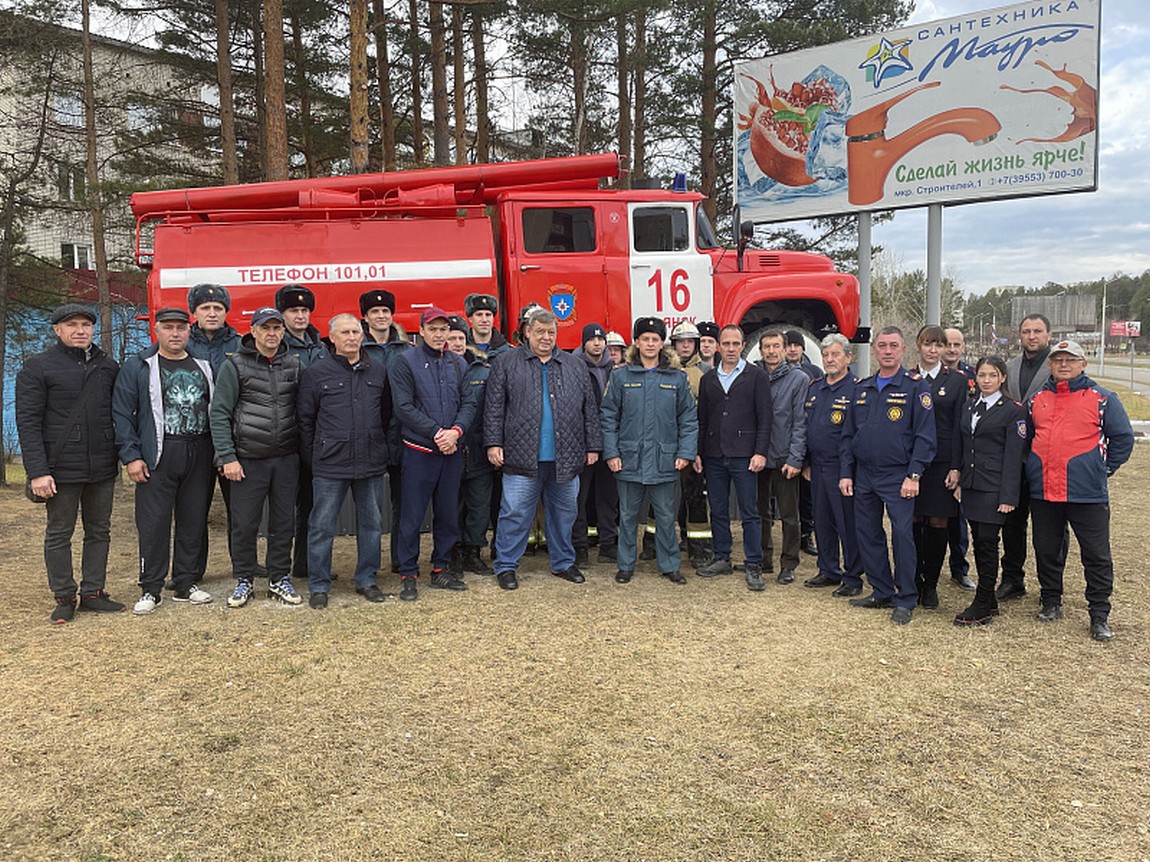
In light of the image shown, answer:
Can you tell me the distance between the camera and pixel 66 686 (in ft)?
13.0

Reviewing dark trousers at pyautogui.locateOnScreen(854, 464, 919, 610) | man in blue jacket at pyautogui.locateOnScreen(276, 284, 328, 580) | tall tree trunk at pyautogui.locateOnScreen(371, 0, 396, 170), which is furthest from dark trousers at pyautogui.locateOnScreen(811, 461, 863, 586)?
tall tree trunk at pyautogui.locateOnScreen(371, 0, 396, 170)

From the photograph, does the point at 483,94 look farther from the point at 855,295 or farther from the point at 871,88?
the point at 855,295

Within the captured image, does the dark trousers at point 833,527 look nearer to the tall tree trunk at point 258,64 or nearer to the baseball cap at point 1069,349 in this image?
the baseball cap at point 1069,349

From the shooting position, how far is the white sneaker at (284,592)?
17.1ft

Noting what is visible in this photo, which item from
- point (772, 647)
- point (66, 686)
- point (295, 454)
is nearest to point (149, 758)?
point (66, 686)

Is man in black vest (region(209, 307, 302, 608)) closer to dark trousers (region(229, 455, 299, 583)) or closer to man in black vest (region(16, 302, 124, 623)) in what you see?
dark trousers (region(229, 455, 299, 583))

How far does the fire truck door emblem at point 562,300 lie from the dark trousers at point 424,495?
9.77 feet

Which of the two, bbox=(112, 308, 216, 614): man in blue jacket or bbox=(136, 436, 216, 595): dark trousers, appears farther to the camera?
bbox=(136, 436, 216, 595): dark trousers

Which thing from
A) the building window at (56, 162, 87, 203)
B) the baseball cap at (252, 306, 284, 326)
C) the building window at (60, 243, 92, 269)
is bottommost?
the baseball cap at (252, 306, 284, 326)

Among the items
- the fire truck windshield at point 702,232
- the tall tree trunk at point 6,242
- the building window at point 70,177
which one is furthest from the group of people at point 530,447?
the building window at point 70,177

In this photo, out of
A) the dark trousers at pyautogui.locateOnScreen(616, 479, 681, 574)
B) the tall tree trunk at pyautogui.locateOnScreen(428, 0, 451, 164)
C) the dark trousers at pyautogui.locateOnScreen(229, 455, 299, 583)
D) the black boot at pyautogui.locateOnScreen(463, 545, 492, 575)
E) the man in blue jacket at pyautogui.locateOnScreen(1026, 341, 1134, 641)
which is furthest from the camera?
the tall tree trunk at pyautogui.locateOnScreen(428, 0, 451, 164)

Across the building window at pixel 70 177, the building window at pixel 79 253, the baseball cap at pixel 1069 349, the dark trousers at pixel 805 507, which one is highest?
the building window at pixel 79 253

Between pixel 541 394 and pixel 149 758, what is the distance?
323 centimetres

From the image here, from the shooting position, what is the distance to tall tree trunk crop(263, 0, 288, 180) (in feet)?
33.1
